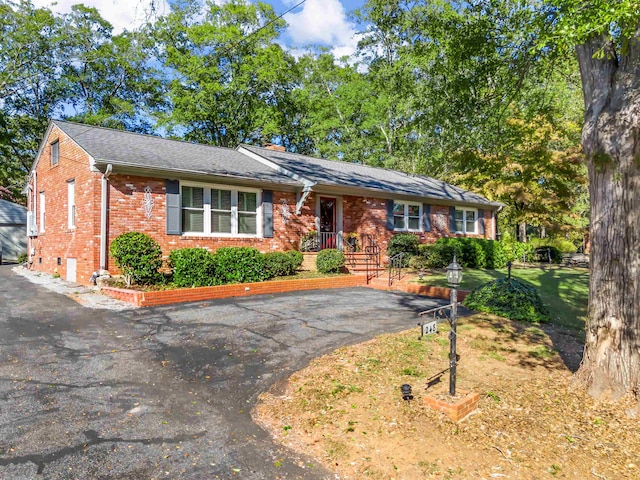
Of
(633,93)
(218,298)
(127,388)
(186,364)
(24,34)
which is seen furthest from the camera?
(24,34)

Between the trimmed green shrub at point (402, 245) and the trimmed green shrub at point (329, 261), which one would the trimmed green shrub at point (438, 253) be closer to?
the trimmed green shrub at point (402, 245)

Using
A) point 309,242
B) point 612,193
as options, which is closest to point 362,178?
point 309,242

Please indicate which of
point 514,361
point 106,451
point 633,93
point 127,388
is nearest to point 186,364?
point 127,388

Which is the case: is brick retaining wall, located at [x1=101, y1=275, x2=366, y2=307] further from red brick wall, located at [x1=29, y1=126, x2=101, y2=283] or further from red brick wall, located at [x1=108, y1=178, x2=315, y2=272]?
red brick wall, located at [x1=108, y1=178, x2=315, y2=272]

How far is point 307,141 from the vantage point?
3375 cm

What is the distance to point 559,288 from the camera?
11.9 metres

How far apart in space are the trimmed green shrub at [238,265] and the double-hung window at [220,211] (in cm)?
203

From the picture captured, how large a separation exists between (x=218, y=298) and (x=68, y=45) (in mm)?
28157

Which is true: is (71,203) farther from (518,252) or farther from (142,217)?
(518,252)

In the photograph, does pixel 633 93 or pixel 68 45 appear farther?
pixel 68 45

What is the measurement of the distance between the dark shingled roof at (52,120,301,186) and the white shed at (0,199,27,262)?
16.0 meters

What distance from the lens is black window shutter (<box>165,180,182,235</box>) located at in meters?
11.7

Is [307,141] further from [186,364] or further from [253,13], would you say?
[186,364]

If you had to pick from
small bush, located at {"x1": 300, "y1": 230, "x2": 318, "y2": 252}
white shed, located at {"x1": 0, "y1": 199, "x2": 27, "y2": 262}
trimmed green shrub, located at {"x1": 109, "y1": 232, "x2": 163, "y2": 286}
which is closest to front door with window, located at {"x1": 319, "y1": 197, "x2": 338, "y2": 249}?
small bush, located at {"x1": 300, "y1": 230, "x2": 318, "y2": 252}
